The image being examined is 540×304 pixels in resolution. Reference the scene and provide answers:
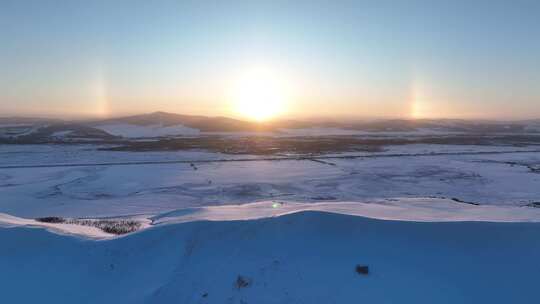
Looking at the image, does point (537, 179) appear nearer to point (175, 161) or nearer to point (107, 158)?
point (175, 161)

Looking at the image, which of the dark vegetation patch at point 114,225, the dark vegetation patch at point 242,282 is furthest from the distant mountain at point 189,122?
the dark vegetation patch at point 242,282

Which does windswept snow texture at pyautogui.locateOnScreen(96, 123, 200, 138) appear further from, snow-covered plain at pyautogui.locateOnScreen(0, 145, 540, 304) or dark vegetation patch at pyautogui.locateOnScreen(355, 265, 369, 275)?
dark vegetation patch at pyautogui.locateOnScreen(355, 265, 369, 275)

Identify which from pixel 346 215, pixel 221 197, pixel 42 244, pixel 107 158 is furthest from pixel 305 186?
pixel 107 158

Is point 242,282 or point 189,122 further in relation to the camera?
point 189,122

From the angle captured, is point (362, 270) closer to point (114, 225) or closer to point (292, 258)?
point (292, 258)

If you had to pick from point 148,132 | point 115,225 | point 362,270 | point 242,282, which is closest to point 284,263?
point 242,282

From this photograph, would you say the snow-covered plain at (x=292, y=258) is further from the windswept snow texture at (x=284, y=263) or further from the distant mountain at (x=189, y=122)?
the distant mountain at (x=189, y=122)

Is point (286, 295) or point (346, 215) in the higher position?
point (346, 215)

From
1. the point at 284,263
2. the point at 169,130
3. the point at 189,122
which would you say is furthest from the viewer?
the point at 189,122

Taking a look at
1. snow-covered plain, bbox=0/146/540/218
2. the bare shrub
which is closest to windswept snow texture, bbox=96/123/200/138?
snow-covered plain, bbox=0/146/540/218
